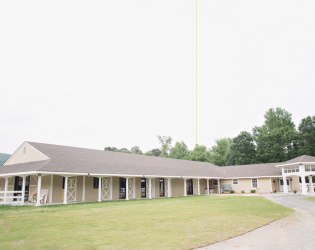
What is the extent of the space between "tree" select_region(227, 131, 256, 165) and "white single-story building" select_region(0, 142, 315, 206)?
48.5 feet

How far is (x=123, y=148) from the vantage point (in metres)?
80.8

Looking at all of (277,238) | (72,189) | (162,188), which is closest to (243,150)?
(162,188)

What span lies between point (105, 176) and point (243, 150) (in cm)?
3760

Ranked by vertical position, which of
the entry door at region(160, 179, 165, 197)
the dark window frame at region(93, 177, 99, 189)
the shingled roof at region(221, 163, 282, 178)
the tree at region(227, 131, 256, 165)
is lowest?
the entry door at region(160, 179, 165, 197)

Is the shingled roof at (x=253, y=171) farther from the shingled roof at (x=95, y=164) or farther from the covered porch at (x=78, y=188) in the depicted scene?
the covered porch at (x=78, y=188)

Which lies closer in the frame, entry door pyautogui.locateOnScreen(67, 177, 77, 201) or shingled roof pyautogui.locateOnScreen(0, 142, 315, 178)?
shingled roof pyautogui.locateOnScreen(0, 142, 315, 178)

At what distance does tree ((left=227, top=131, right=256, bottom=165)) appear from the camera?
170 ft

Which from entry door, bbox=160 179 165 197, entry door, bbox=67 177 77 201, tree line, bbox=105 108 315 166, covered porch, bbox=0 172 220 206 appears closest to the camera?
covered porch, bbox=0 172 220 206

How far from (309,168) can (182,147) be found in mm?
41754

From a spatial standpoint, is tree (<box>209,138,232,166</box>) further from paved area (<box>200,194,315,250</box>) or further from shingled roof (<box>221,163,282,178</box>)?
paved area (<box>200,194,315,250</box>)

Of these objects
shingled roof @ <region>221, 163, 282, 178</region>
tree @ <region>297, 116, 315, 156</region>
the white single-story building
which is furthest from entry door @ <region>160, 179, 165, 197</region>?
tree @ <region>297, 116, 315, 156</region>

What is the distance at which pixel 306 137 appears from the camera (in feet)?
153

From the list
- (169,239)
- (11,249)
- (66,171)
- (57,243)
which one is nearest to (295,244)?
(169,239)

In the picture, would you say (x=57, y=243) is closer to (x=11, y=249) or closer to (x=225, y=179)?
(x=11, y=249)
